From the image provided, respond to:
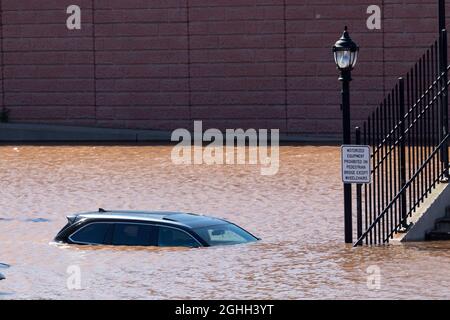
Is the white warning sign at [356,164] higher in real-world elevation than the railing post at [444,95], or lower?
lower

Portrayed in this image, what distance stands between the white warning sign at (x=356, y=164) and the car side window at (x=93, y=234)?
3481mm

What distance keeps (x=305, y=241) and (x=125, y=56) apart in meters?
17.6

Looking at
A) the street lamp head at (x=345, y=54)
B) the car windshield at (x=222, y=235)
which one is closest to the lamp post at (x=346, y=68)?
the street lamp head at (x=345, y=54)

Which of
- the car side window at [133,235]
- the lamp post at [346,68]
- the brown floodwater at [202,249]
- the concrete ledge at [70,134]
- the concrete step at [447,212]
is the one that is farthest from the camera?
the concrete ledge at [70,134]

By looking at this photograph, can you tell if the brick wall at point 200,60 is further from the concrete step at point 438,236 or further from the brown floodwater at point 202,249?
the concrete step at point 438,236

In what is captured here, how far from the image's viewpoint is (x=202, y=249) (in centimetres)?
1831

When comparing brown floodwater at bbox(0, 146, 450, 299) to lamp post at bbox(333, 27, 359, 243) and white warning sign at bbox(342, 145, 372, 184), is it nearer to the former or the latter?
lamp post at bbox(333, 27, 359, 243)

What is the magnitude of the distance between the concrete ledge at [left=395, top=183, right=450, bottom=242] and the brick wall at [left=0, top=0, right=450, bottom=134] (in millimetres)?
15703

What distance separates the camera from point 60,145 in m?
36.4

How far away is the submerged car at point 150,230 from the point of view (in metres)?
18.5

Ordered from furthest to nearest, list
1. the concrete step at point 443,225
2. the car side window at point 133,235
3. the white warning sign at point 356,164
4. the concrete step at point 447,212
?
the concrete step at point 447,212 → the concrete step at point 443,225 → the white warning sign at point 356,164 → the car side window at point 133,235

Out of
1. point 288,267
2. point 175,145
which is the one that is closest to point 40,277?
point 288,267
